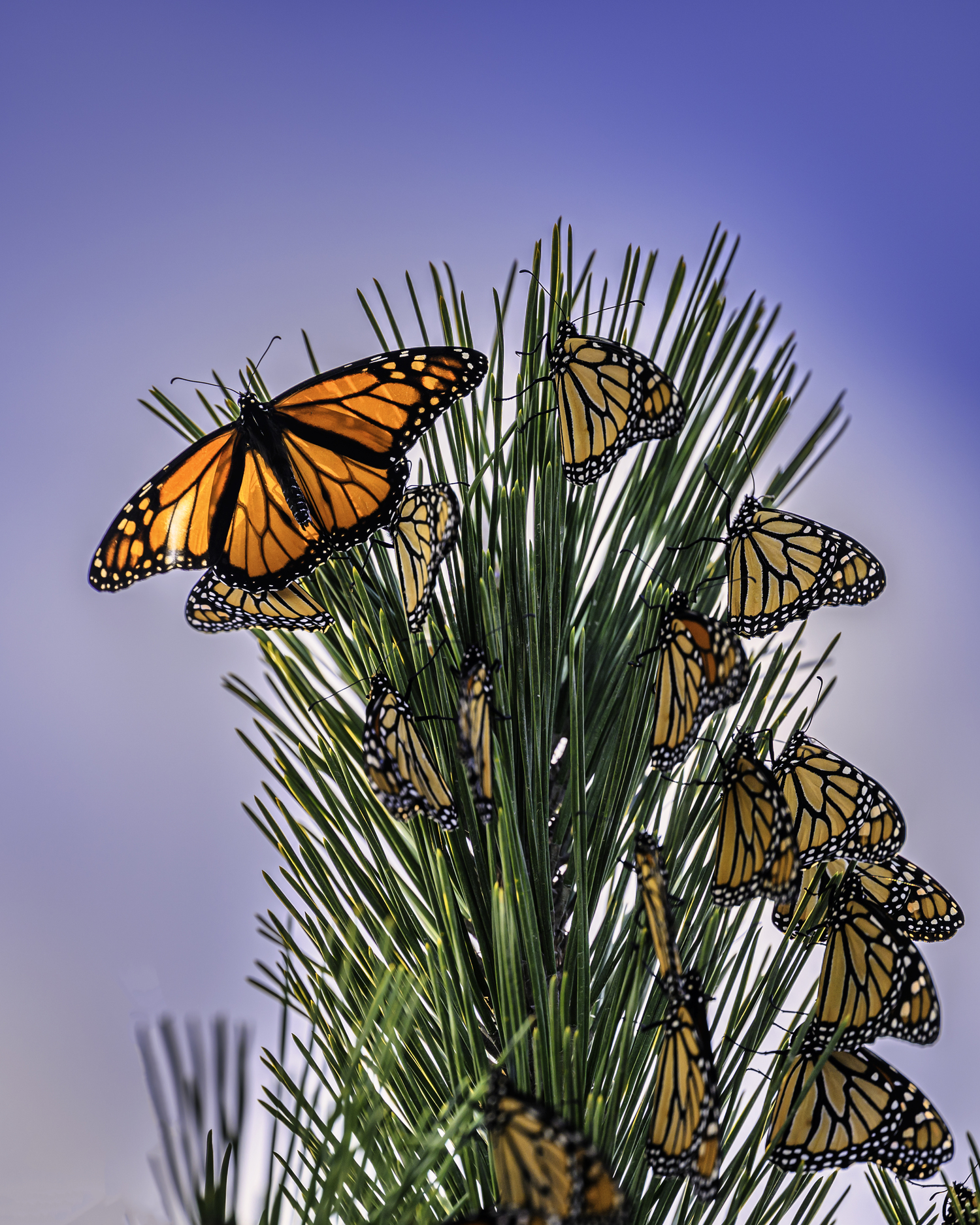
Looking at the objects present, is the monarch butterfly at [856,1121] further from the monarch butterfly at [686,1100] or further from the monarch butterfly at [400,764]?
the monarch butterfly at [400,764]

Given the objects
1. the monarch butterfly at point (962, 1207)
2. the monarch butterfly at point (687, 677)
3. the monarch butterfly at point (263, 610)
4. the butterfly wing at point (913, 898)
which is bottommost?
the monarch butterfly at point (962, 1207)

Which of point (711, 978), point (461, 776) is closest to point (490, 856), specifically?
point (461, 776)

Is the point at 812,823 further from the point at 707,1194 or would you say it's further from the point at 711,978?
the point at 707,1194

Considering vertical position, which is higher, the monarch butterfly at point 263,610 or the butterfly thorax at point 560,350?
the butterfly thorax at point 560,350

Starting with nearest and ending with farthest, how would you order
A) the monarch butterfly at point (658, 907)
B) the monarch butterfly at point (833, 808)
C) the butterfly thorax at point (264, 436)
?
1. the monarch butterfly at point (658, 907)
2. the monarch butterfly at point (833, 808)
3. the butterfly thorax at point (264, 436)

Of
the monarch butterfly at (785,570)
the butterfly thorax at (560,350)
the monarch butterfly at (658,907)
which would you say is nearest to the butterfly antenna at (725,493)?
the monarch butterfly at (785,570)

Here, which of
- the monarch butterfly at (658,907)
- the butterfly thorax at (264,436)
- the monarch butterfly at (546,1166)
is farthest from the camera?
the butterfly thorax at (264,436)

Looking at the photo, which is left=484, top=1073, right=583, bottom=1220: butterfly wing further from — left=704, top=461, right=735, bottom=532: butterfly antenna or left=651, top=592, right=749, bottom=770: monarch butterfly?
left=704, top=461, right=735, bottom=532: butterfly antenna
